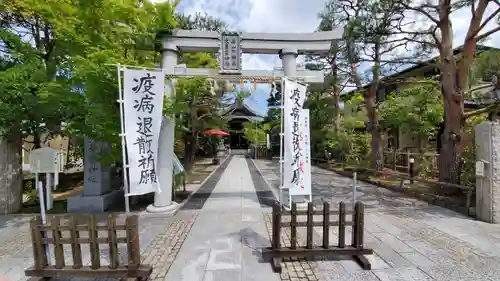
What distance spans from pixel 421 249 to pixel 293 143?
3036 mm

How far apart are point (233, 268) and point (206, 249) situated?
903mm

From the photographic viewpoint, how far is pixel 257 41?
7.27 m

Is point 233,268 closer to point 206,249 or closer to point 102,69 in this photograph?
point 206,249

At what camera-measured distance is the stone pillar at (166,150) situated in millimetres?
6965

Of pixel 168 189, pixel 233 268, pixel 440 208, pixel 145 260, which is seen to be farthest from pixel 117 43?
pixel 440 208

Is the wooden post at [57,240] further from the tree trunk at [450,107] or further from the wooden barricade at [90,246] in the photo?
the tree trunk at [450,107]

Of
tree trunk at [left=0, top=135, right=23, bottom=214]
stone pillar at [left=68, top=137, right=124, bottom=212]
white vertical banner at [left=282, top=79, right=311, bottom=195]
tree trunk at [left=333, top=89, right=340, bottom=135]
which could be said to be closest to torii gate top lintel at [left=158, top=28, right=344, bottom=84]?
white vertical banner at [left=282, top=79, right=311, bottom=195]

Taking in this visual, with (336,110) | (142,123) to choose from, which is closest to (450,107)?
(142,123)

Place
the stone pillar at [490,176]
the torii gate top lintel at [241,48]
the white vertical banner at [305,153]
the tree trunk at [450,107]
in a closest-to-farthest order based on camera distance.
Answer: the white vertical banner at [305,153] → the stone pillar at [490,176] → the torii gate top lintel at [241,48] → the tree trunk at [450,107]

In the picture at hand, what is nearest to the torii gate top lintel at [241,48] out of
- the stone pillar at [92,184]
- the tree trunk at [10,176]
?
the stone pillar at [92,184]

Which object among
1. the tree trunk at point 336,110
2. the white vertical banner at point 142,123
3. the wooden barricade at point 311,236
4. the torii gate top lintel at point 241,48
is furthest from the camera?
the tree trunk at point 336,110

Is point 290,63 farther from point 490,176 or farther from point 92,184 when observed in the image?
point 92,184

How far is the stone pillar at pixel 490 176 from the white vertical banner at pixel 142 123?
7663 mm

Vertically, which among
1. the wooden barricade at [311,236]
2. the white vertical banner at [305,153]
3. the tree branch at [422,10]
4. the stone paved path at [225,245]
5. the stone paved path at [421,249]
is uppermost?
the tree branch at [422,10]
